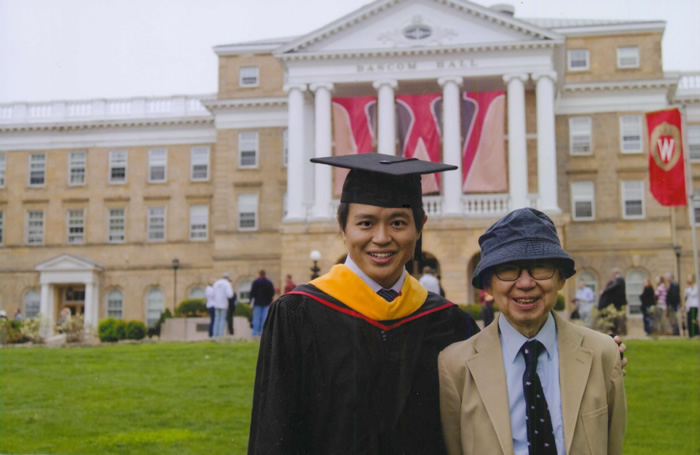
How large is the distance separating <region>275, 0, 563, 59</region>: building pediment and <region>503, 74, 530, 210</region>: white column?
5.37 feet

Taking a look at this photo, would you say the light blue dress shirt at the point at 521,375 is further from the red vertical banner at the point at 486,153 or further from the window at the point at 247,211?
the window at the point at 247,211

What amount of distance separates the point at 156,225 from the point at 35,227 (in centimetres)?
762

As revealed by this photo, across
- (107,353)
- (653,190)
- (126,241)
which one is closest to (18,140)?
(126,241)

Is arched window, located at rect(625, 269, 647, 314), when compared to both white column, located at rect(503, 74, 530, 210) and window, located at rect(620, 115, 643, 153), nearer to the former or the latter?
window, located at rect(620, 115, 643, 153)

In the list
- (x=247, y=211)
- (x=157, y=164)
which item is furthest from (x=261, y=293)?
(x=157, y=164)

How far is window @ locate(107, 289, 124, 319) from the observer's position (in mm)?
48688

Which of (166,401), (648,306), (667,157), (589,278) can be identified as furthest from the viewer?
(589,278)

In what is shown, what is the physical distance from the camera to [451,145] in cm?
3566

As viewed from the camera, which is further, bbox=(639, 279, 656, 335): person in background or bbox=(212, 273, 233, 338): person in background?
bbox=(639, 279, 656, 335): person in background

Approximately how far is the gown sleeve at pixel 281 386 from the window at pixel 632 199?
1644 inches

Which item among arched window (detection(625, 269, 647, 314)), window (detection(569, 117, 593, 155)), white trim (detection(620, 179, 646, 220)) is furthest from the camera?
window (detection(569, 117, 593, 155))

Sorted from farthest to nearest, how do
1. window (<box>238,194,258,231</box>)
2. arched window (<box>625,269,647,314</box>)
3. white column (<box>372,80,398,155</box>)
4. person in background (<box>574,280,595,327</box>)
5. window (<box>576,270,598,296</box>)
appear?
window (<box>238,194,258,231</box>)
window (<box>576,270,598,296</box>)
arched window (<box>625,269,647,314</box>)
white column (<box>372,80,398,155</box>)
person in background (<box>574,280,595,327</box>)

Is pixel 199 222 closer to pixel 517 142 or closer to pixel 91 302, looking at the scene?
pixel 91 302

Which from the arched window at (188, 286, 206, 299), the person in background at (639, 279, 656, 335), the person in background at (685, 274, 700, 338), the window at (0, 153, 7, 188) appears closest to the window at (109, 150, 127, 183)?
the window at (0, 153, 7, 188)
